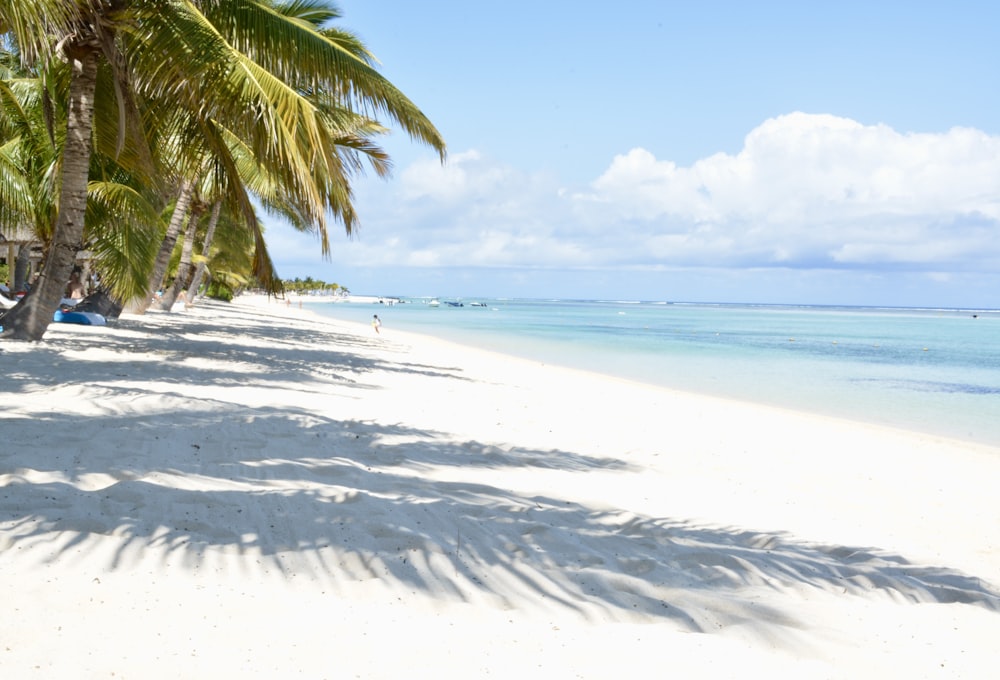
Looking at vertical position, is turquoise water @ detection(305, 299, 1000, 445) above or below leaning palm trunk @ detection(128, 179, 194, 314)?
below

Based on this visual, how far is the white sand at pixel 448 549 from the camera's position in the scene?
101 inches

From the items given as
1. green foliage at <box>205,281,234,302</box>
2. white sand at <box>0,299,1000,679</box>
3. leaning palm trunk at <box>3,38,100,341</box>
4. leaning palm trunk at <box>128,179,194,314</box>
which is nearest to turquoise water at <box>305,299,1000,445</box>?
white sand at <box>0,299,1000,679</box>

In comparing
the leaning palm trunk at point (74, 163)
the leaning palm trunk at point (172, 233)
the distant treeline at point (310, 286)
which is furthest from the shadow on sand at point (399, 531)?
the distant treeline at point (310, 286)

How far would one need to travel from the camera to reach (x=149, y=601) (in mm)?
2721

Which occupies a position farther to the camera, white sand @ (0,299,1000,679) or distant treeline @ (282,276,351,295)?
distant treeline @ (282,276,351,295)

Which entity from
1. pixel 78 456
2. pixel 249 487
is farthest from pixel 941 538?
pixel 78 456

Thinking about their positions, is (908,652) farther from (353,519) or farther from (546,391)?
(546,391)

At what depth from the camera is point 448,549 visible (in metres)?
3.59

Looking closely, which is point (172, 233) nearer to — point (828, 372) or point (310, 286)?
point (828, 372)

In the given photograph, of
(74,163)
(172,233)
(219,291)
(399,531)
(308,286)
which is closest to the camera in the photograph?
(399,531)

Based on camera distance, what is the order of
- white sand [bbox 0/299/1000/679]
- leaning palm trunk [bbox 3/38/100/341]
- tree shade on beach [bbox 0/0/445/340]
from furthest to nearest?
leaning palm trunk [bbox 3/38/100/341]
tree shade on beach [bbox 0/0/445/340]
white sand [bbox 0/299/1000/679]

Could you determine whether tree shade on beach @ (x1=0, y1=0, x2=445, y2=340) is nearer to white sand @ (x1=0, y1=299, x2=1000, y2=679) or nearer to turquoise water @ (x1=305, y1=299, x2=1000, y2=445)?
white sand @ (x1=0, y1=299, x2=1000, y2=679)

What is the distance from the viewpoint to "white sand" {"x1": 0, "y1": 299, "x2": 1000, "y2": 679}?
8.38ft

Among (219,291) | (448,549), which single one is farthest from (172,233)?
(219,291)
